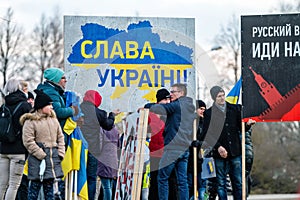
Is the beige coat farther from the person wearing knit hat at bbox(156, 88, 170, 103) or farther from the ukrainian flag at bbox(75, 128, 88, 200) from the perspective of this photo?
the person wearing knit hat at bbox(156, 88, 170, 103)

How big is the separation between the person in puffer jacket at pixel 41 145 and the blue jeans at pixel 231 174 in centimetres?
286

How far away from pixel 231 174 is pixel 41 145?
3343 mm

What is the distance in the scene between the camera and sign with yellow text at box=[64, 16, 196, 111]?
1405 cm

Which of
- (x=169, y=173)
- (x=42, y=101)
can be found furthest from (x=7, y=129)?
(x=169, y=173)

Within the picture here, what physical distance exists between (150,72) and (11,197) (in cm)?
328

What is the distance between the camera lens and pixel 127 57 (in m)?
14.3

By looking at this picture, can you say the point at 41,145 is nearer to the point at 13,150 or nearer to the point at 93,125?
the point at 13,150

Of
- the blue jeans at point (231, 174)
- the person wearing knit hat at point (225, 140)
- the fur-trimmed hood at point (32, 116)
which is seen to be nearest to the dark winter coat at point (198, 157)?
the person wearing knit hat at point (225, 140)

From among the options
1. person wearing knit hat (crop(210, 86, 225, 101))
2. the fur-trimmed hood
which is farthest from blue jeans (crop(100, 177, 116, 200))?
the fur-trimmed hood

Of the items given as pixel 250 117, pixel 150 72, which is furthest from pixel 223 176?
pixel 150 72

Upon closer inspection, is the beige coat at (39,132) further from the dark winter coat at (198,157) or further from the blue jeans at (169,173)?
the dark winter coat at (198,157)

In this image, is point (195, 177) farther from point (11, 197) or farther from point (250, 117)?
point (11, 197)

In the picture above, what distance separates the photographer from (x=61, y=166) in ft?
39.9

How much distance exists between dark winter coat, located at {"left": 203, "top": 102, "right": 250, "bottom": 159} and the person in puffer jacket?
115 inches
